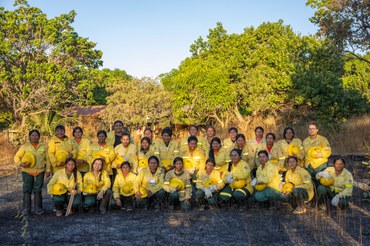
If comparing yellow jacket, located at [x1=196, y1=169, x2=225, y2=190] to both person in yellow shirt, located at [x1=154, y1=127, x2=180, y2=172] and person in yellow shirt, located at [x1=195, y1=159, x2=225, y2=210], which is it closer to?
person in yellow shirt, located at [x1=195, y1=159, x2=225, y2=210]

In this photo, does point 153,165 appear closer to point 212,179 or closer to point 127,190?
point 127,190

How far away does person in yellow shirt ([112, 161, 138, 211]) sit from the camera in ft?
25.2

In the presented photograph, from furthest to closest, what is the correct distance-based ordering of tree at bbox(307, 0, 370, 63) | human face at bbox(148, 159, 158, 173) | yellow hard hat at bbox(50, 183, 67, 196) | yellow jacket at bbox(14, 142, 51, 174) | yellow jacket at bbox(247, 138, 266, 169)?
tree at bbox(307, 0, 370, 63) → yellow jacket at bbox(247, 138, 266, 169) → human face at bbox(148, 159, 158, 173) → yellow jacket at bbox(14, 142, 51, 174) → yellow hard hat at bbox(50, 183, 67, 196)

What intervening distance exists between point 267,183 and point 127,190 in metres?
2.51

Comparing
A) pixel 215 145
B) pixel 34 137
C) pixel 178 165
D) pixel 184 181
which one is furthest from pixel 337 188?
pixel 34 137

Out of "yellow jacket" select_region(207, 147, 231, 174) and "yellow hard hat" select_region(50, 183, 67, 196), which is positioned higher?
"yellow jacket" select_region(207, 147, 231, 174)

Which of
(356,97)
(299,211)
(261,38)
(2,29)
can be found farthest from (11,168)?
(261,38)

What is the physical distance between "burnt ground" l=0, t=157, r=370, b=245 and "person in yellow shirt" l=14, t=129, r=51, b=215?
308 mm

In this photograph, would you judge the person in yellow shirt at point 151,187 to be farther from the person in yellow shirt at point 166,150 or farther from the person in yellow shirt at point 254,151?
the person in yellow shirt at point 254,151

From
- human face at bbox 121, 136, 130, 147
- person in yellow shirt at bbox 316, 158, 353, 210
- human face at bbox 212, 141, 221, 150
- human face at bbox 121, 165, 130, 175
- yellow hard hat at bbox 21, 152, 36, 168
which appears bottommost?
person in yellow shirt at bbox 316, 158, 353, 210

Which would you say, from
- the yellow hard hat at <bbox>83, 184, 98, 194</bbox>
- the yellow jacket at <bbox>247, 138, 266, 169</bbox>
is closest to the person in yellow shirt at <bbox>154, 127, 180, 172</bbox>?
the yellow jacket at <bbox>247, 138, 266, 169</bbox>

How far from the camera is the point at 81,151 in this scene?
8266mm

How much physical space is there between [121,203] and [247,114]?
57.1 ft

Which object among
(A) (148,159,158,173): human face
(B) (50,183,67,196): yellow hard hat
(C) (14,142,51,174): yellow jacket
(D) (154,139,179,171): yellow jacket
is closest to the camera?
(B) (50,183,67,196): yellow hard hat
